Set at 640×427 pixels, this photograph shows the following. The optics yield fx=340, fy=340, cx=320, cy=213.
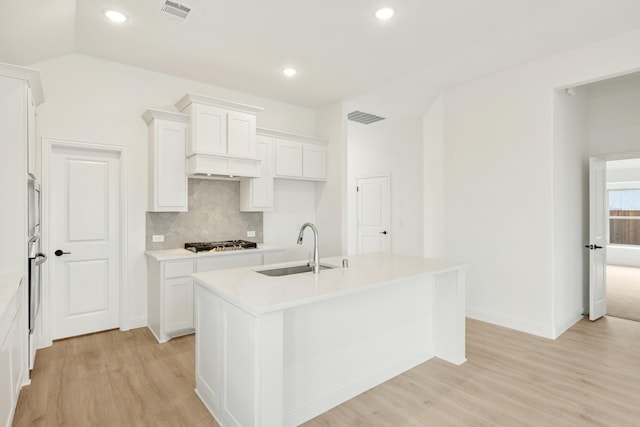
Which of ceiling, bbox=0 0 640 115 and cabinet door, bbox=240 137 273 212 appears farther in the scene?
cabinet door, bbox=240 137 273 212

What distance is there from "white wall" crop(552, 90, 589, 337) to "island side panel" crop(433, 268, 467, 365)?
1349mm

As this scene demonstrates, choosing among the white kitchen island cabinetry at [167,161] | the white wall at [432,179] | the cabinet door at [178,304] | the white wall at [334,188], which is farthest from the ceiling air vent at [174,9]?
the white wall at [432,179]

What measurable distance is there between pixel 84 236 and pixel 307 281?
2823 millimetres

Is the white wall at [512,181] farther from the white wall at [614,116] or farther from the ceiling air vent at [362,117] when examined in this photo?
the ceiling air vent at [362,117]

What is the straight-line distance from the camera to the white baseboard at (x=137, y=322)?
3814 mm

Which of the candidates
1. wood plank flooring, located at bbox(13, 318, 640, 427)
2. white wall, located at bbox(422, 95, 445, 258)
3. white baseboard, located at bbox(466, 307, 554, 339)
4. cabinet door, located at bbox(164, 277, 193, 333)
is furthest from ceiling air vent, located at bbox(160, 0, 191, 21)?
white baseboard, located at bbox(466, 307, 554, 339)

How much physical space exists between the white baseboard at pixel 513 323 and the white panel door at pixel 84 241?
4187 mm

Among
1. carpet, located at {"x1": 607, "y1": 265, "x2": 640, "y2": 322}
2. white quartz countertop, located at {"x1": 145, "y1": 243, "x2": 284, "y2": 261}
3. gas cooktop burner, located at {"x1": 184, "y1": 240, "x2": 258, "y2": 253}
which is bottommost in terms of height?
carpet, located at {"x1": 607, "y1": 265, "x2": 640, "y2": 322}

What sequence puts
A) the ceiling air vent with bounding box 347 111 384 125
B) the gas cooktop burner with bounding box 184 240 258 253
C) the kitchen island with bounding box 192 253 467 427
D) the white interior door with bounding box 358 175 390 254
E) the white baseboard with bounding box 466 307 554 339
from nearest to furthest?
the kitchen island with bounding box 192 253 467 427 < the white baseboard with bounding box 466 307 554 339 < the gas cooktop burner with bounding box 184 240 258 253 < the ceiling air vent with bounding box 347 111 384 125 < the white interior door with bounding box 358 175 390 254

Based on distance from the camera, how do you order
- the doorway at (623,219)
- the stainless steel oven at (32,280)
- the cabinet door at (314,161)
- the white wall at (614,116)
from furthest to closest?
the doorway at (623,219)
the cabinet door at (314,161)
the white wall at (614,116)
the stainless steel oven at (32,280)

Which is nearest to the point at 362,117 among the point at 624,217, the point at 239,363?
the point at 239,363

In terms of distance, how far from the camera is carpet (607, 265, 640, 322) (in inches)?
173

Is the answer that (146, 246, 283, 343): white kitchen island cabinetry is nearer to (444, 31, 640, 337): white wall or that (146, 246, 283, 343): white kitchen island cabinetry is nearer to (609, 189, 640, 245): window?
(444, 31, 640, 337): white wall

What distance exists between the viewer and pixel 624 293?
5367 mm
